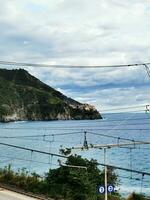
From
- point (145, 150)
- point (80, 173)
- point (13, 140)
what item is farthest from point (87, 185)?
point (13, 140)

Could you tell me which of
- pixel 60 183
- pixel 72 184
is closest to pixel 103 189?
pixel 72 184

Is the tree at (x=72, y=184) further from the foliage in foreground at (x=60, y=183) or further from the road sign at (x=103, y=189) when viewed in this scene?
the road sign at (x=103, y=189)

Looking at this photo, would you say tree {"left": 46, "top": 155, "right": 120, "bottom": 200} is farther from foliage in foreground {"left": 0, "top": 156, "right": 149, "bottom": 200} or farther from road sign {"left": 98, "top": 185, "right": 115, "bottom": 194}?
road sign {"left": 98, "top": 185, "right": 115, "bottom": 194}

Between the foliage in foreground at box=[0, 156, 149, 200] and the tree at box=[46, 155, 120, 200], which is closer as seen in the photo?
the foliage in foreground at box=[0, 156, 149, 200]

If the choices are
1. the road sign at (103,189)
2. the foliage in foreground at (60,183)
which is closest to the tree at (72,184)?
the foliage in foreground at (60,183)

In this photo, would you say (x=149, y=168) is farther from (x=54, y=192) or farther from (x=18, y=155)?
(x=54, y=192)

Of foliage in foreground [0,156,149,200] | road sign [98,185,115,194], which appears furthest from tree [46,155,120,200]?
road sign [98,185,115,194]

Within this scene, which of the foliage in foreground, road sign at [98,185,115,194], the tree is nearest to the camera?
road sign at [98,185,115,194]

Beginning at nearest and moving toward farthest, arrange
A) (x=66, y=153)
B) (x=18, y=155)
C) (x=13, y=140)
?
(x=66, y=153)
(x=18, y=155)
(x=13, y=140)

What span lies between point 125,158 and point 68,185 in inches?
2423

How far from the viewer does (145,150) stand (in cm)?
10338

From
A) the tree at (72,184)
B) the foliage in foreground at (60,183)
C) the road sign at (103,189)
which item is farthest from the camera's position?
the tree at (72,184)

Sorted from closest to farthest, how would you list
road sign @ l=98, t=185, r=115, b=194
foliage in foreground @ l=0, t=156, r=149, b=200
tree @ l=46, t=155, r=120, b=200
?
road sign @ l=98, t=185, r=115, b=194, foliage in foreground @ l=0, t=156, r=149, b=200, tree @ l=46, t=155, r=120, b=200

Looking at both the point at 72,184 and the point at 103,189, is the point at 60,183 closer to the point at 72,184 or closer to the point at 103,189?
the point at 72,184
